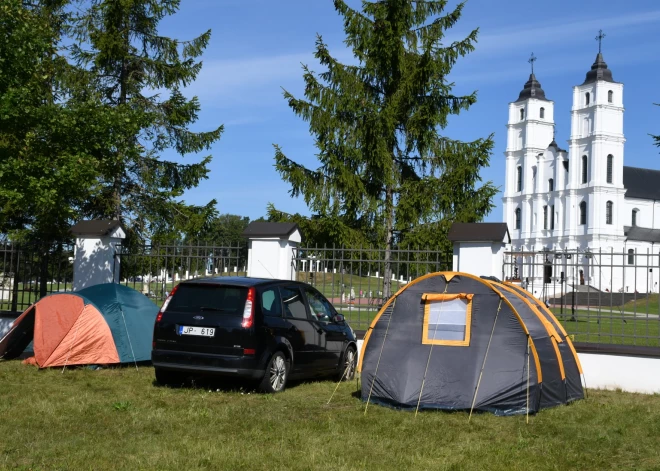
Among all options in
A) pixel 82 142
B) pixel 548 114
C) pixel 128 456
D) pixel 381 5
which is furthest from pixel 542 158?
pixel 128 456

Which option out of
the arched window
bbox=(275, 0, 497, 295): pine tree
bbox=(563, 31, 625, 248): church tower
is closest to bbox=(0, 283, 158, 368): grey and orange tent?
bbox=(275, 0, 497, 295): pine tree

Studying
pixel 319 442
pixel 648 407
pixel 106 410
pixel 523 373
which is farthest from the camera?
pixel 648 407

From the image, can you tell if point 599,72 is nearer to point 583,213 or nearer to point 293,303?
point 583,213

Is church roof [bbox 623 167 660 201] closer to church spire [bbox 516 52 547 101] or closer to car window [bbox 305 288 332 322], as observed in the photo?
church spire [bbox 516 52 547 101]

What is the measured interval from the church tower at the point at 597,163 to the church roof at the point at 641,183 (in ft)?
16.3

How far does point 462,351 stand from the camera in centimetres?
898

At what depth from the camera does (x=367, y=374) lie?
9.28 metres

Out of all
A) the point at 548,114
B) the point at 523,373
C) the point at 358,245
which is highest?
the point at 548,114

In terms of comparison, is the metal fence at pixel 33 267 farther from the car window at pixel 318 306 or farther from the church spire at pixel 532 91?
the church spire at pixel 532 91

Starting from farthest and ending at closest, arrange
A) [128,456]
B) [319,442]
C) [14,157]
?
[14,157], [319,442], [128,456]

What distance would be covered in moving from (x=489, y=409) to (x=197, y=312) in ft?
12.2

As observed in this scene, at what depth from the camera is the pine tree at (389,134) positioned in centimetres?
2105

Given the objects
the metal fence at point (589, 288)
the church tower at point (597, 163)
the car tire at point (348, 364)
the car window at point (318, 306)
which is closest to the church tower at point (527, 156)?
the church tower at point (597, 163)

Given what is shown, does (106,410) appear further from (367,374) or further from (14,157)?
(14,157)
